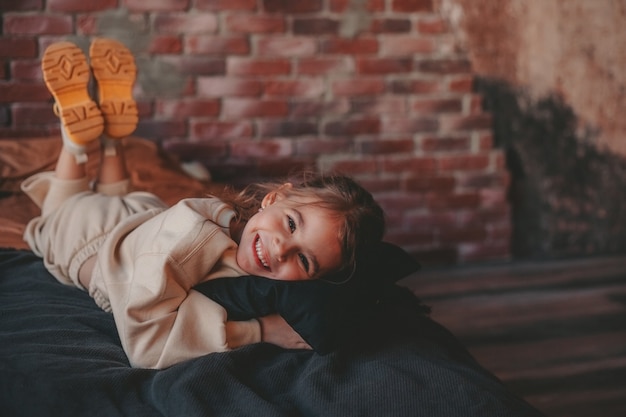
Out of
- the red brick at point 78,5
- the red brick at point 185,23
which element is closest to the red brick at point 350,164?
the red brick at point 185,23

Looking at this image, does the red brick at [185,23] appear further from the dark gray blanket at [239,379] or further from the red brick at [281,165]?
the dark gray blanket at [239,379]

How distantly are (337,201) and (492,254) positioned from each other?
5.48 feet

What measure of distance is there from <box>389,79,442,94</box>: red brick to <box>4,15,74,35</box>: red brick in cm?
124

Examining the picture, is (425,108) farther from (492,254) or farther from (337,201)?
(337,201)

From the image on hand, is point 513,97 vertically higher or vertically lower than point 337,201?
higher

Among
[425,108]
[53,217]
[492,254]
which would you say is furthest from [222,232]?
[492,254]

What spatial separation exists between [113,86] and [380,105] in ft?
3.97

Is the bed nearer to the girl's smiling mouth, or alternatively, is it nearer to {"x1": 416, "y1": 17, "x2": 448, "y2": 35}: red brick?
the girl's smiling mouth

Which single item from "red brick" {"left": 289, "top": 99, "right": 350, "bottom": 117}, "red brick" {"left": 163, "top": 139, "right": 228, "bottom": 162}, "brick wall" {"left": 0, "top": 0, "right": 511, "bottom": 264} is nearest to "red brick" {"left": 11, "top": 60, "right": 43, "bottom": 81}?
"brick wall" {"left": 0, "top": 0, "right": 511, "bottom": 264}

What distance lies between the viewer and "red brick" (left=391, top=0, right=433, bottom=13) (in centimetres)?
241

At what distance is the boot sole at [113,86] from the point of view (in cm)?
153

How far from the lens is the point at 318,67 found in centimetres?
239

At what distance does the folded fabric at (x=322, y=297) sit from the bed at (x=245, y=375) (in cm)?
3

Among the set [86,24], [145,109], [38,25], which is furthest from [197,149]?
[38,25]
